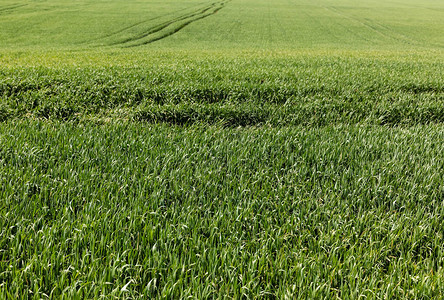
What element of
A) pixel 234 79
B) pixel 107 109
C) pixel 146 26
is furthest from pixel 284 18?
pixel 107 109

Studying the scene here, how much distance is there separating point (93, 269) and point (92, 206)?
35.4 inches

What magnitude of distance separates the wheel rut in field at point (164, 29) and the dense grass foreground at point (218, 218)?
2729cm

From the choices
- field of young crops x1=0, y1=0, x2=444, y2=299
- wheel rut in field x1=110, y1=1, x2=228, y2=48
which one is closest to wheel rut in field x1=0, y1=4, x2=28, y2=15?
wheel rut in field x1=110, y1=1, x2=228, y2=48

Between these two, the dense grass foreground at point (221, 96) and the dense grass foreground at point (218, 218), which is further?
the dense grass foreground at point (221, 96)

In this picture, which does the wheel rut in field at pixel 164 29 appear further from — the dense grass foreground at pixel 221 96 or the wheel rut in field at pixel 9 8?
the wheel rut in field at pixel 9 8

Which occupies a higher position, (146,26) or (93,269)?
(146,26)

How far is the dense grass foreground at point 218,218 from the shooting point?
2.33 m

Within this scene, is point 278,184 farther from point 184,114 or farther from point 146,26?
point 146,26

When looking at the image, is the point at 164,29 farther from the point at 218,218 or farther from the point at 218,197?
the point at 218,218

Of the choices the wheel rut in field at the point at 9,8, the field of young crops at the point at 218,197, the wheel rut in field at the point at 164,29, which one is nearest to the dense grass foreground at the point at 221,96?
the field of young crops at the point at 218,197

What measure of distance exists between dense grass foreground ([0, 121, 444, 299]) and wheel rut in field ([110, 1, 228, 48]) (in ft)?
89.5

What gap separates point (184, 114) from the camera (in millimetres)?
7953

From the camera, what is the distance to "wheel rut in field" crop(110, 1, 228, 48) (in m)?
31.4

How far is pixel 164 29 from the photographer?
38.8m
